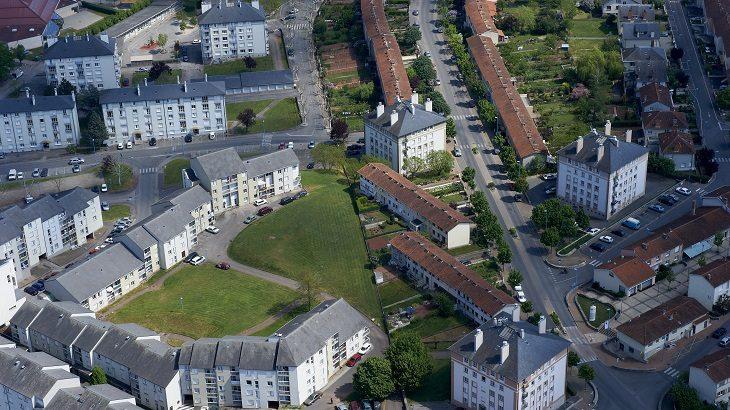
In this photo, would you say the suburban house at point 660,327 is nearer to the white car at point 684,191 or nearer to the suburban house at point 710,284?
the suburban house at point 710,284

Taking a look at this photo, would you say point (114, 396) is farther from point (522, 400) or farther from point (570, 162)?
point (570, 162)

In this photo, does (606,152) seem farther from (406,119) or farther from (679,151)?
(406,119)

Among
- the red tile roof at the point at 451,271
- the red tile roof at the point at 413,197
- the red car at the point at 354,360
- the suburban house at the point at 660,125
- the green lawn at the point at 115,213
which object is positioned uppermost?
the suburban house at the point at 660,125

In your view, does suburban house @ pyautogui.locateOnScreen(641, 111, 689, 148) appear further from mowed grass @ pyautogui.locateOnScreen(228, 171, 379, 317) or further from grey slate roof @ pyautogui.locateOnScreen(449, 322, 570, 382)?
grey slate roof @ pyautogui.locateOnScreen(449, 322, 570, 382)

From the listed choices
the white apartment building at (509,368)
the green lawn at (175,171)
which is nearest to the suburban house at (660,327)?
the white apartment building at (509,368)

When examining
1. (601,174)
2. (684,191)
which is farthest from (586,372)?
(684,191)
